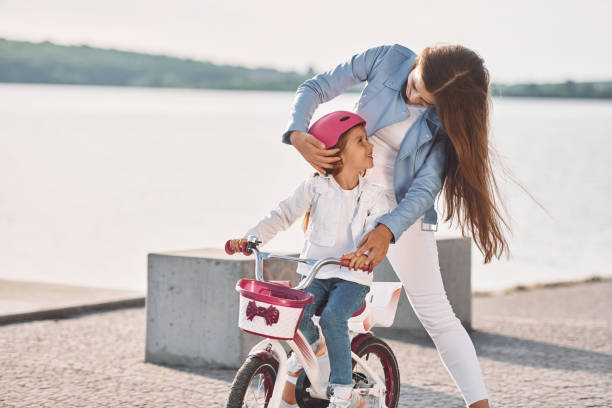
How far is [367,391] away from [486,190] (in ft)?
3.24

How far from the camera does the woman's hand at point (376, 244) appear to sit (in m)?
3.82

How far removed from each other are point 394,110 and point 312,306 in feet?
2.96

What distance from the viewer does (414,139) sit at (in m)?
4.24

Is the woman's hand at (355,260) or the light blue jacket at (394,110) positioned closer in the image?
the woman's hand at (355,260)

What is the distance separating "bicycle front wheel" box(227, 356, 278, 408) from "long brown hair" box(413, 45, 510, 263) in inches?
41.6

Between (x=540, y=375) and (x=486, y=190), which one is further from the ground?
(x=486, y=190)

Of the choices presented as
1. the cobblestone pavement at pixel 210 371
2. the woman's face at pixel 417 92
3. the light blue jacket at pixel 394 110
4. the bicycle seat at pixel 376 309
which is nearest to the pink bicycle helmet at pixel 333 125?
the light blue jacket at pixel 394 110

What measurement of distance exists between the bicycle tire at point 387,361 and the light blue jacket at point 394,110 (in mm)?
595

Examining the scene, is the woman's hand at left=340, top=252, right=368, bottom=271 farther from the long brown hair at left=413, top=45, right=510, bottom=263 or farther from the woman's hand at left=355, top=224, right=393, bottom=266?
the long brown hair at left=413, top=45, right=510, bottom=263

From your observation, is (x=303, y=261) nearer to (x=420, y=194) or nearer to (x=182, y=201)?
(x=420, y=194)

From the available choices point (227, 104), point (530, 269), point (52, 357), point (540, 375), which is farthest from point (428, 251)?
point (227, 104)

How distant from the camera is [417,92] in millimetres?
4223

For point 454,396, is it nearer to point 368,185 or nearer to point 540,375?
point 540,375

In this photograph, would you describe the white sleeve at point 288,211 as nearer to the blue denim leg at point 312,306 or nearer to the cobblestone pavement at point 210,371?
the blue denim leg at point 312,306
